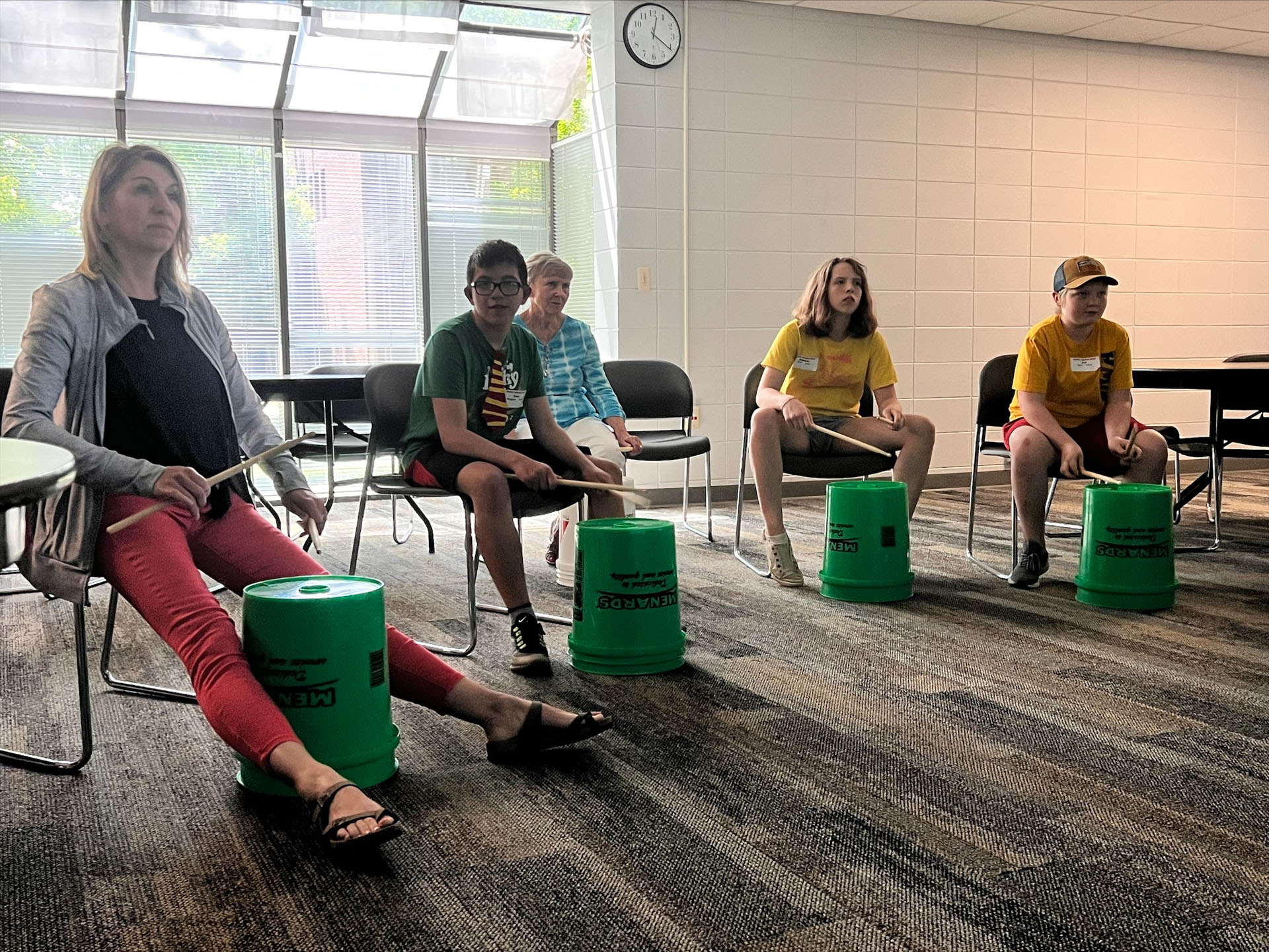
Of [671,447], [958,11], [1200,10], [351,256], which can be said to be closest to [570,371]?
[671,447]

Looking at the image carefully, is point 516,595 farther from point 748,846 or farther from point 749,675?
point 748,846

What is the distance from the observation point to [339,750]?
188cm

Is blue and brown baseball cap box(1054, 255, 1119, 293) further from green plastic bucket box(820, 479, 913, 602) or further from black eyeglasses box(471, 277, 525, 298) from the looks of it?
black eyeglasses box(471, 277, 525, 298)

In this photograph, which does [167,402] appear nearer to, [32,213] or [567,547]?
[567,547]

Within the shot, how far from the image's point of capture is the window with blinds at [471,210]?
662 centimetres

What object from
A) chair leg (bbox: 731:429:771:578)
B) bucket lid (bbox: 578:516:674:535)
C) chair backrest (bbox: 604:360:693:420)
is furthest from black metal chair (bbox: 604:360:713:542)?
bucket lid (bbox: 578:516:674:535)

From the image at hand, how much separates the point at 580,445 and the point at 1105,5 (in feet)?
13.1

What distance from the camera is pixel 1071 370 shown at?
377cm

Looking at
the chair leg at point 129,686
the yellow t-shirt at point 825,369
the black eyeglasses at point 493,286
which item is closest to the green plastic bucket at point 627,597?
the black eyeglasses at point 493,286

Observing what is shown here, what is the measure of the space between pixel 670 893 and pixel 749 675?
1.13 metres

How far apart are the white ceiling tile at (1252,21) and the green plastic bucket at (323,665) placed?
6.04 metres

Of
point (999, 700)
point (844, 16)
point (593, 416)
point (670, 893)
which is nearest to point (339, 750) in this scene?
point (670, 893)

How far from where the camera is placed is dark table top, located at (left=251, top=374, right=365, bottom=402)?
11.8ft

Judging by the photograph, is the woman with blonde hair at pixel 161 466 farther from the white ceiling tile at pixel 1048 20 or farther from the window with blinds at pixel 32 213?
Answer: the white ceiling tile at pixel 1048 20
